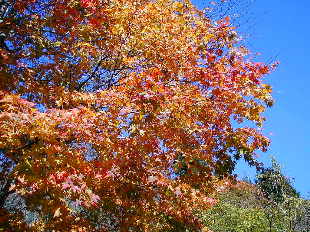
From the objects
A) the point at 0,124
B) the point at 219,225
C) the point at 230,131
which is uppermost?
the point at 219,225

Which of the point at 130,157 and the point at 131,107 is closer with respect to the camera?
the point at 131,107

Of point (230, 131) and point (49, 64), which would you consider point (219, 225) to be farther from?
point (49, 64)

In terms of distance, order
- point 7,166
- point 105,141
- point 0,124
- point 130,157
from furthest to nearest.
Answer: point 7,166, point 130,157, point 105,141, point 0,124

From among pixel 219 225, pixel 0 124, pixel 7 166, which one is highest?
pixel 219 225

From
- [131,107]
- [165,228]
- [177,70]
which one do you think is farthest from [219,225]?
[131,107]

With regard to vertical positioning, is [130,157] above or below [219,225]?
below

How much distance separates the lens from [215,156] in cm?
1215

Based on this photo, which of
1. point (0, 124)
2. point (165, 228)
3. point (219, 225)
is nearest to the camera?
point (0, 124)

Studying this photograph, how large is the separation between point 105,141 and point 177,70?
15.4 ft

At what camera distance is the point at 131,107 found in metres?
8.70

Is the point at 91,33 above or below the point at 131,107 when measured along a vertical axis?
above

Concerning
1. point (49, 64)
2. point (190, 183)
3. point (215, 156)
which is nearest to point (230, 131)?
point (215, 156)

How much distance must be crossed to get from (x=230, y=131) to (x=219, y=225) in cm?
2184

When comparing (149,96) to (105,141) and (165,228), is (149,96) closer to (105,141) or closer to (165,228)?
(105,141)
